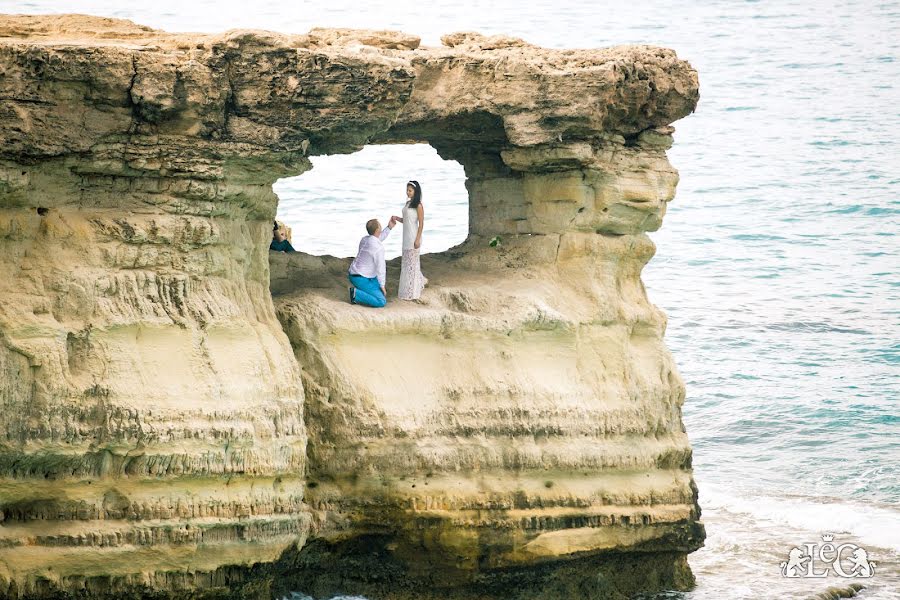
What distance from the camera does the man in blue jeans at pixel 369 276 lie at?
1367 centimetres

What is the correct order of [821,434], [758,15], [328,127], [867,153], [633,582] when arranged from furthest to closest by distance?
[758,15] < [867,153] < [821,434] < [633,582] < [328,127]

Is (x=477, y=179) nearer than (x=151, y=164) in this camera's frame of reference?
No

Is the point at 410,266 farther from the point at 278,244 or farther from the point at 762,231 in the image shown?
the point at 762,231

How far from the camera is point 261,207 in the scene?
12664mm

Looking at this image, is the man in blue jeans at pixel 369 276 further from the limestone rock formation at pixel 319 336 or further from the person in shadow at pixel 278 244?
the person in shadow at pixel 278 244

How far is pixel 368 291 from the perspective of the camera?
13.7 m

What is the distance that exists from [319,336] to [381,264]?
100 centimetres

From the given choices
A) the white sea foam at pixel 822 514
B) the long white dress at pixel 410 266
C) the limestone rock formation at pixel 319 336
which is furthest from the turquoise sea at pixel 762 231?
the long white dress at pixel 410 266

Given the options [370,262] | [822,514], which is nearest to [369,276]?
[370,262]

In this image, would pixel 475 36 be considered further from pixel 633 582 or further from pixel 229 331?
pixel 633 582

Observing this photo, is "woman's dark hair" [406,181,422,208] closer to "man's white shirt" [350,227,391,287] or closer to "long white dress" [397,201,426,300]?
"long white dress" [397,201,426,300]

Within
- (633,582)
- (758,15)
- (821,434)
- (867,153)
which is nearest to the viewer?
(633,582)

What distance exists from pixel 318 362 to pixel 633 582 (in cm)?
364

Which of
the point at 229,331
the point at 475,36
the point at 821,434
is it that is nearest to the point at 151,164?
the point at 229,331
